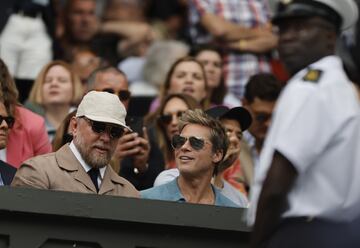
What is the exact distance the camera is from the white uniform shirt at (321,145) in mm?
5586

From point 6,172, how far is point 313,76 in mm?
3525

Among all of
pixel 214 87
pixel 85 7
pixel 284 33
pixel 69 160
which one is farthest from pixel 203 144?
pixel 85 7

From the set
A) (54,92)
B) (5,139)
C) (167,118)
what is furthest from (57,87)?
(5,139)

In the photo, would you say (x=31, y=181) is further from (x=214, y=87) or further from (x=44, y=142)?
(x=214, y=87)

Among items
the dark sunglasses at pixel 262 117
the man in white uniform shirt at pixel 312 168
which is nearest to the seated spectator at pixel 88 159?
the man in white uniform shirt at pixel 312 168

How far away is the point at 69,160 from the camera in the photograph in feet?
27.3

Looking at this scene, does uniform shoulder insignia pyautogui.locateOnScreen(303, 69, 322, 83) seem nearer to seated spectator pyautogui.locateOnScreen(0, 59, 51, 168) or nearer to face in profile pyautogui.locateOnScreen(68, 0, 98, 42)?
seated spectator pyautogui.locateOnScreen(0, 59, 51, 168)

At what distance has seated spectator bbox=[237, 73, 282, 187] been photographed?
36.7 feet

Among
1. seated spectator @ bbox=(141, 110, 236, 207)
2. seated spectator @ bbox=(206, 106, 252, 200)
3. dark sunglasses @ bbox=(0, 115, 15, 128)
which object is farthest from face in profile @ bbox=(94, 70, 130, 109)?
seated spectator @ bbox=(141, 110, 236, 207)

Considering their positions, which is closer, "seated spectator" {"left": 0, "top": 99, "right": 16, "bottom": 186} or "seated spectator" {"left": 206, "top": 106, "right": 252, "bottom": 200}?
"seated spectator" {"left": 0, "top": 99, "right": 16, "bottom": 186}

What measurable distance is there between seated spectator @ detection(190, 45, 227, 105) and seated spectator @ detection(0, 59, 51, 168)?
9.21 feet

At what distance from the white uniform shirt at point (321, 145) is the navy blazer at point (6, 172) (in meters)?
3.27

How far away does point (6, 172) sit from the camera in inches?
342

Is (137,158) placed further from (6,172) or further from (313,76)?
(313,76)
